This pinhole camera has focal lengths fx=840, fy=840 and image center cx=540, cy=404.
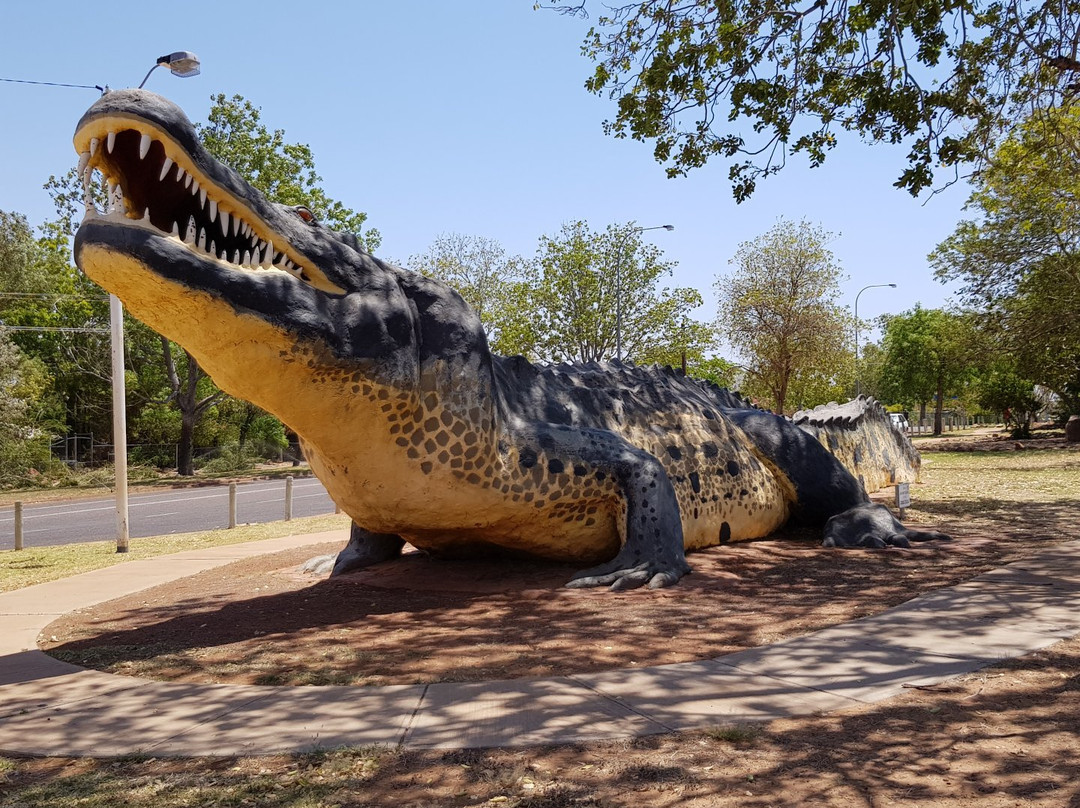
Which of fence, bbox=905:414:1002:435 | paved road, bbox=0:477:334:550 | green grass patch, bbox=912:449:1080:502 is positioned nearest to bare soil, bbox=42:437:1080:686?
green grass patch, bbox=912:449:1080:502

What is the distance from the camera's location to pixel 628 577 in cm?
624

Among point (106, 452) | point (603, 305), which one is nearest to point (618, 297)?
point (603, 305)

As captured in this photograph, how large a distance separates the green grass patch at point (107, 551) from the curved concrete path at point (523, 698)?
4.36m


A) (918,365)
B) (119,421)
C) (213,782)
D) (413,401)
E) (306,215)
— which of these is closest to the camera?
(213,782)

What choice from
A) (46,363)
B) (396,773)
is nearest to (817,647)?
(396,773)

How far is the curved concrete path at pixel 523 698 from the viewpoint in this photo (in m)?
3.46

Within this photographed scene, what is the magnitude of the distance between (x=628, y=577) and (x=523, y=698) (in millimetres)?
2492

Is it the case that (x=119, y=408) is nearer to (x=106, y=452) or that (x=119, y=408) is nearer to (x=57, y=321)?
(x=57, y=321)

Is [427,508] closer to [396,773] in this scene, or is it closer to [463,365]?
[463,365]

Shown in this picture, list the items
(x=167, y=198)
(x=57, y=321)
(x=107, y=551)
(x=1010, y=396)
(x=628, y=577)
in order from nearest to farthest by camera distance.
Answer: (x=167, y=198) < (x=628, y=577) < (x=107, y=551) < (x=57, y=321) < (x=1010, y=396)

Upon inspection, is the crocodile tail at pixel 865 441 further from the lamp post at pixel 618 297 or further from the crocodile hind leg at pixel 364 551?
the lamp post at pixel 618 297

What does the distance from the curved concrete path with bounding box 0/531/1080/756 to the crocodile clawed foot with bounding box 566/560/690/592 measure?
1.57m

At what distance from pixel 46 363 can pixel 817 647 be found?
37738 millimetres

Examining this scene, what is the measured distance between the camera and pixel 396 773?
304 centimetres
